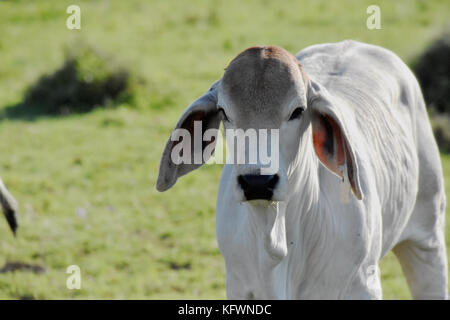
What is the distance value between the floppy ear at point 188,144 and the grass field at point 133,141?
7.27ft

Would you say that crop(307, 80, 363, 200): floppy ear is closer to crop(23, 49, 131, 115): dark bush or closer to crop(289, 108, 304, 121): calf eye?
crop(289, 108, 304, 121): calf eye

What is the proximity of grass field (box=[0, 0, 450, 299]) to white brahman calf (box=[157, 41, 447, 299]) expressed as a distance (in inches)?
61.8

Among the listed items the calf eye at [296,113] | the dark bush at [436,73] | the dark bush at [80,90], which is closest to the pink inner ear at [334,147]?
the calf eye at [296,113]

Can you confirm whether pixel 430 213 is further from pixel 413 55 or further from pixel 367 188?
pixel 413 55

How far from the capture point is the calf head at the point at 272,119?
120 inches

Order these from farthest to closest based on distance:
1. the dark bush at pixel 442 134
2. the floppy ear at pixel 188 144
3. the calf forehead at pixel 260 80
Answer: the dark bush at pixel 442 134, the floppy ear at pixel 188 144, the calf forehead at pixel 260 80

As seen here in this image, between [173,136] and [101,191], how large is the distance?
402 cm

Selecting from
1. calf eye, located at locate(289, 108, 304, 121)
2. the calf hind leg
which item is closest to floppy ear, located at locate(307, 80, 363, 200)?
calf eye, located at locate(289, 108, 304, 121)

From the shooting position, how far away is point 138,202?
7.22 m

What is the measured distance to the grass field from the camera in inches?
239

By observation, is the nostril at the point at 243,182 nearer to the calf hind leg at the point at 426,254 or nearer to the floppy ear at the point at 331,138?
the floppy ear at the point at 331,138

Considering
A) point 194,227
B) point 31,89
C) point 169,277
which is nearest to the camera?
point 169,277

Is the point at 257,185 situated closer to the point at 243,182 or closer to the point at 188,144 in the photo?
the point at 243,182
